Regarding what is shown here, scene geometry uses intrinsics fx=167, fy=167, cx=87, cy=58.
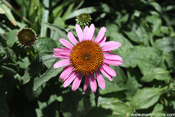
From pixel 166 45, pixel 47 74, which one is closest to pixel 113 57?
pixel 47 74

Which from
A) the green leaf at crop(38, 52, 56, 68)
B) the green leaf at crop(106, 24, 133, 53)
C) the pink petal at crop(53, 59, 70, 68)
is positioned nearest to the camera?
the pink petal at crop(53, 59, 70, 68)

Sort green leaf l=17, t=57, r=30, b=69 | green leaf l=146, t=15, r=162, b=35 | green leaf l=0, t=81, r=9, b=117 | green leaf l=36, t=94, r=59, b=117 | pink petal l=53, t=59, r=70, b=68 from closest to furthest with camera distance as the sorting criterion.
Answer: pink petal l=53, t=59, r=70, b=68 → green leaf l=0, t=81, r=9, b=117 → green leaf l=17, t=57, r=30, b=69 → green leaf l=36, t=94, r=59, b=117 → green leaf l=146, t=15, r=162, b=35

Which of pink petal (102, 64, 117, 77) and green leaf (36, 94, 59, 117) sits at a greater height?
pink petal (102, 64, 117, 77)

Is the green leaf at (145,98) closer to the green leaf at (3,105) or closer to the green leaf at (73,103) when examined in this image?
the green leaf at (73,103)

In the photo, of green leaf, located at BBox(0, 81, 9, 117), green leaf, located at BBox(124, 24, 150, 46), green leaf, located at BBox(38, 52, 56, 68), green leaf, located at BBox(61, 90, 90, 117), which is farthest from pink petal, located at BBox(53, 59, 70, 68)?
green leaf, located at BBox(124, 24, 150, 46)

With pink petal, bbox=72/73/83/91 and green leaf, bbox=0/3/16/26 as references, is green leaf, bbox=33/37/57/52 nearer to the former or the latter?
pink petal, bbox=72/73/83/91

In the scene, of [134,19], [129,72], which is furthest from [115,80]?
[134,19]
